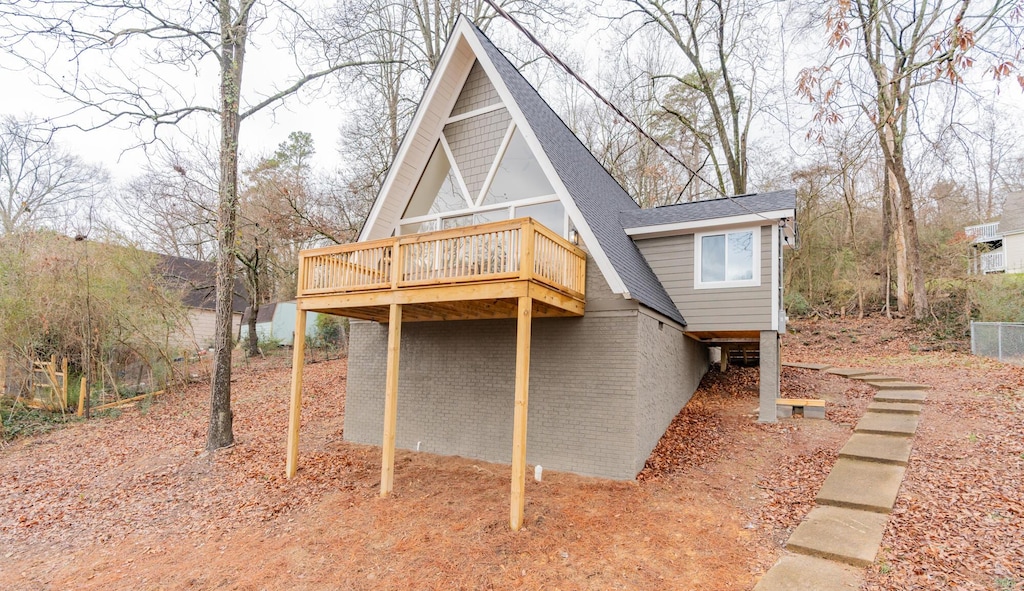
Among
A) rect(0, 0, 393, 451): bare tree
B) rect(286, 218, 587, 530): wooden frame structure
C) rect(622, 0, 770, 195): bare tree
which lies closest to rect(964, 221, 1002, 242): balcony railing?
rect(622, 0, 770, 195): bare tree

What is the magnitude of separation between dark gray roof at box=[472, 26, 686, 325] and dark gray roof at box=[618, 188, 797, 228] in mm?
449

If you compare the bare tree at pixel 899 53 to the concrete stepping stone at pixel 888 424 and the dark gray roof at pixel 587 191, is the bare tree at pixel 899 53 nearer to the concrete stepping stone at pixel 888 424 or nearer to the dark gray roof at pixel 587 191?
the dark gray roof at pixel 587 191

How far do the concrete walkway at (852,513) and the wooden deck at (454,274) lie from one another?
3793 millimetres

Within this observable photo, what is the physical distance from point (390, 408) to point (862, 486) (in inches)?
241

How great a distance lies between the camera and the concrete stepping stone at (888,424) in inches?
290

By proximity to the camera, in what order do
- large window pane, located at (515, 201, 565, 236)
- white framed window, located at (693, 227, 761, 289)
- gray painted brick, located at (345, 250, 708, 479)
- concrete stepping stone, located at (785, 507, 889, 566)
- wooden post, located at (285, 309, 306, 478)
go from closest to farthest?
concrete stepping stone, located at (785, 507, 889, 566)
gray painted brick, located at (345, 250, 708, 479)
wooden post, located at (285, 309, 306, 478)
large window pane, located at (515, 201, 565, 236)
white framed window, located at (693, 227, 761, 289)

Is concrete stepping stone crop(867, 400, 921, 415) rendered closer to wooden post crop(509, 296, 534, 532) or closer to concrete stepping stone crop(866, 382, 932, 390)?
concrete stepping stone crop(866, 382, 932, 390)

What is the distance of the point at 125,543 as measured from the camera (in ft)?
18.7

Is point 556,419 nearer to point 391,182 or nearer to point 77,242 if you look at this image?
point 391,182

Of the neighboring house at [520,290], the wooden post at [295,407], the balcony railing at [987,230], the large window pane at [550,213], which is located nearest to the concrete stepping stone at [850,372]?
the neighboring house at [520,290]

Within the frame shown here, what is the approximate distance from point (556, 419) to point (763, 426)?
13.7 ft

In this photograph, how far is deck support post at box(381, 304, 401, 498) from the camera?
661cm

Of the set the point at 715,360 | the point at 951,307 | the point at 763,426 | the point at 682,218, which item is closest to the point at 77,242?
the point at 682,218

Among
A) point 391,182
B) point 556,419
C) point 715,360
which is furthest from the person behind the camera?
point 715,360
